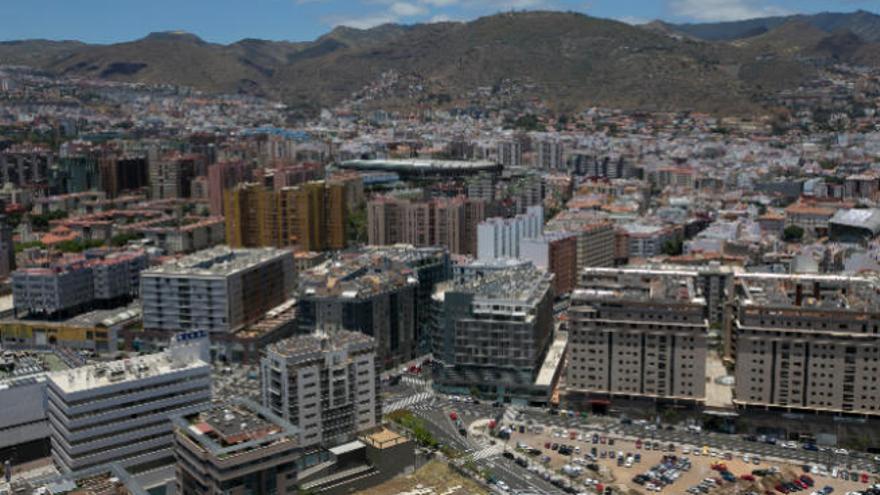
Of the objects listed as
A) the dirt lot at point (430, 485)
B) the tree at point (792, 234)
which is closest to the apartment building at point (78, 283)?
the dirt lot at point (430, 485)

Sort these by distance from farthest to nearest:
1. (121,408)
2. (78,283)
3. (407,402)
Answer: (78,283)
(407,402)
(121,408)

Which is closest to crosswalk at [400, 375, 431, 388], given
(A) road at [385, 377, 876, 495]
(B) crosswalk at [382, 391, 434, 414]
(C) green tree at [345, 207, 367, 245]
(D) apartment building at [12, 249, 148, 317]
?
(A) road at [385, 377, 876, 495]

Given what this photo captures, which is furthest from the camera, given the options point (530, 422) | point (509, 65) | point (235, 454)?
point (509, 65)

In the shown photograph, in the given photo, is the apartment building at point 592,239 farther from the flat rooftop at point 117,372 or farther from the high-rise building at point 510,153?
the high-rise building at point 510,153

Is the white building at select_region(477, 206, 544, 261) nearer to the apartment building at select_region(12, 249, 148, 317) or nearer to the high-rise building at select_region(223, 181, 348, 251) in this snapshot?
the high-rise building at select_region(223, 181, 348, 251)

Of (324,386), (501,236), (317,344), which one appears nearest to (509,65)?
(501,236)

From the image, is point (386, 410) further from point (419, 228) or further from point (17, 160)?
point (17, 160)

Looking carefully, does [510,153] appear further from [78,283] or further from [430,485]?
[430,485]
